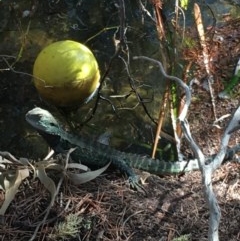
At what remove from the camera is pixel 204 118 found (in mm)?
4707

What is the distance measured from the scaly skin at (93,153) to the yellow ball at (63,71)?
0.24m

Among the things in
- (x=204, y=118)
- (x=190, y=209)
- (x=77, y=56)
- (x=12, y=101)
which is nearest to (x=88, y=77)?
(x=77, y=56)

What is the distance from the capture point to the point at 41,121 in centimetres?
398

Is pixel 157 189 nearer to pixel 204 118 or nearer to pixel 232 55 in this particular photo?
pixel 204 118

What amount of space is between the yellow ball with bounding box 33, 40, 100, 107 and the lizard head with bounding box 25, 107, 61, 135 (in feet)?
0.78

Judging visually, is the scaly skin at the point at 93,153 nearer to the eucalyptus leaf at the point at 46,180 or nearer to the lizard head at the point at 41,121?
the lizard head at the point at 41,121

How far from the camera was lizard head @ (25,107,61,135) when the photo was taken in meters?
3.96

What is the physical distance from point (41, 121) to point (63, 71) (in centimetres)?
39

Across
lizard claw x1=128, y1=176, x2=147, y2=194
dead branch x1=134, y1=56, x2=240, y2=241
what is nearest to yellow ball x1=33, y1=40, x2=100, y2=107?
lizard claw x1=128, y1=176, x2=147, y2=194

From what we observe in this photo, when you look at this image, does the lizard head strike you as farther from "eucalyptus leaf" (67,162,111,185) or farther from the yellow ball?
"eucalyptus leaf" (67,162,111,185)

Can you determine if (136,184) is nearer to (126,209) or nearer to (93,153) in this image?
(126,209)

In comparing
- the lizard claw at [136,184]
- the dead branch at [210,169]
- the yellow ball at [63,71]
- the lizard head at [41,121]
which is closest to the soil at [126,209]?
the lizard claw at [136,184]

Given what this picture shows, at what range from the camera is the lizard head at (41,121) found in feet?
13.0

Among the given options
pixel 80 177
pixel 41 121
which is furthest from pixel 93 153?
pixel 80 177
